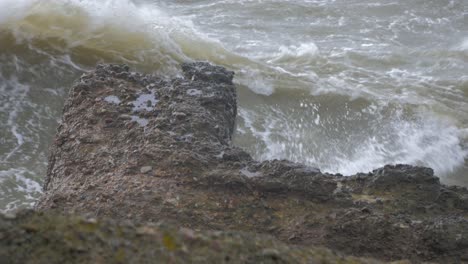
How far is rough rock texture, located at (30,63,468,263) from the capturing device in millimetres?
2449

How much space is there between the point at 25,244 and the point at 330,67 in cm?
699

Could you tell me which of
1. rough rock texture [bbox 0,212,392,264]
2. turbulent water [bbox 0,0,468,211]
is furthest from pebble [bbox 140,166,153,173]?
turbulent water [bbox 0,0,468,211]

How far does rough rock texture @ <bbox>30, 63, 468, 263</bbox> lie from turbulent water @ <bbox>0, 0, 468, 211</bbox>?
1.50 m

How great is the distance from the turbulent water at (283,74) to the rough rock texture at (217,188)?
1.50 m

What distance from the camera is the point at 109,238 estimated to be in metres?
1.50

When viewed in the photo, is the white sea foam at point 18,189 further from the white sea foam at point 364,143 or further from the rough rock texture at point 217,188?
the white sea foam at point 364,143

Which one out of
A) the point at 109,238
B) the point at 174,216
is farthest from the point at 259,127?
the point at 109,238

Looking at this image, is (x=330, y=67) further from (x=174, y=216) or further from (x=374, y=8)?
(x=174, y=216)

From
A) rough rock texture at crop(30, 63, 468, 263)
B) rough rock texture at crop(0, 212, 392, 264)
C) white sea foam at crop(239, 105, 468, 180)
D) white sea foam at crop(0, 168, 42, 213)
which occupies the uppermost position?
rough rock texture at crop(0, 212, 392, 264)

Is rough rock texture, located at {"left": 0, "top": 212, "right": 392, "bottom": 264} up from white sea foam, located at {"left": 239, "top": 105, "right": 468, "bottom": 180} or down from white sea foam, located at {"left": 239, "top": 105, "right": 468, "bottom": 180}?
up

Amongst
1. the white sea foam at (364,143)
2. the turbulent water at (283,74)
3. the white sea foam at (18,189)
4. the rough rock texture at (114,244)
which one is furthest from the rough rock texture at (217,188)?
the white sea foam at (364,143)

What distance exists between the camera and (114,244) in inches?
58.4

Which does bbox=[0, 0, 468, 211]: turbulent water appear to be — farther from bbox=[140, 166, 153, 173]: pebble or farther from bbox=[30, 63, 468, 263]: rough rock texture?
bbox=[140, 166, 153, 173]: pebble

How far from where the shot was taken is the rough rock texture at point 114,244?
1453 millimetres
